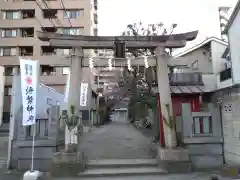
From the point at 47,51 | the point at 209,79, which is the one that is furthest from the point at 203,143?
the point at 47,51

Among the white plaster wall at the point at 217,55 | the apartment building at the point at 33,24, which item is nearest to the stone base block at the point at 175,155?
the white plaster wall at the point at 217,55

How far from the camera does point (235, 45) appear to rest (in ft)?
32.9

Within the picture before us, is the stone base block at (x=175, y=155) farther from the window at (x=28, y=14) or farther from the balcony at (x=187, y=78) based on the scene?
the window at (x=28, y=14)

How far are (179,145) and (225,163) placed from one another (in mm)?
2054

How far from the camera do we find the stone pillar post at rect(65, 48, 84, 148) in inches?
397

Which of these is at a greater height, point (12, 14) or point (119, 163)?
point (12, 14)

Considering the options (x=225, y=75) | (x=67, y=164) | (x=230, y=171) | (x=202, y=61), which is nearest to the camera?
(x=230, y=171)

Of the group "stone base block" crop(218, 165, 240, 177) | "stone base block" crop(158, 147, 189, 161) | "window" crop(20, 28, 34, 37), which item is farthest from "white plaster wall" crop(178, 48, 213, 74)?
"window" crop(20, 28, 34, 37)

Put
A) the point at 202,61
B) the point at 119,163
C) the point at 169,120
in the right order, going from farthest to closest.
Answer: the point at 202,61 → the point at 169,120 → the point at 119,163

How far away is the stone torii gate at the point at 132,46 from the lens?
10.5 metres

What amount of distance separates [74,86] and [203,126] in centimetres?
584

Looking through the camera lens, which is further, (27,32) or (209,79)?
(27,32)

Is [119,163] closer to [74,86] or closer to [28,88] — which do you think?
[74,86]

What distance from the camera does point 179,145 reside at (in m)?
10.6
